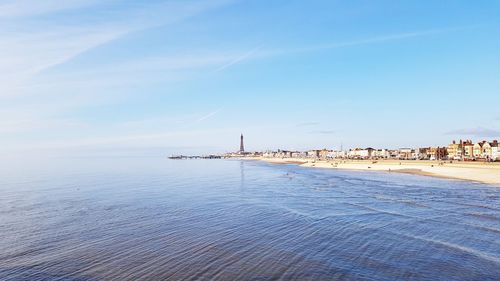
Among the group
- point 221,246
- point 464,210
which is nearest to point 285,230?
point 221,246

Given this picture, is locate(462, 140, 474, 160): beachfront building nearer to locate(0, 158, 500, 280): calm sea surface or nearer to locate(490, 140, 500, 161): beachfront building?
locate(490, 140, 500, 161): beachfront building

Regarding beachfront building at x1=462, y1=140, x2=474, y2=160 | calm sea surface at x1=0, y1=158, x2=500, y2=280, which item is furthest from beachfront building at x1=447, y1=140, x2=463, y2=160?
calm sea surface at x1=0, y1=158, x2=500, y2=280

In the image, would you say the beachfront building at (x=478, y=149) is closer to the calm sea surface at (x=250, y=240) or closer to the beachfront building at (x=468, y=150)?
the beachfront building at (x=468, y=150)

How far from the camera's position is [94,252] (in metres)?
13.2

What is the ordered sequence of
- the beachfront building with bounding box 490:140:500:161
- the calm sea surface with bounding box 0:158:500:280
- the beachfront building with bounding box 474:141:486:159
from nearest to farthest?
the calm sea surface with bounding box 0:158:500:280 → the beachfront building with bounding box 490:140:500:161 → the beachfront building with bounding box 474:141:486:159

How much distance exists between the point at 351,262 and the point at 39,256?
11.3 m

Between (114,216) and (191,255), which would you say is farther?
(114,216)

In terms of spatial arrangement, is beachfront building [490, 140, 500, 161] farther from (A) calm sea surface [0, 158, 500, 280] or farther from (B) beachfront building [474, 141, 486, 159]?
(A) calm sea surface [0, 158, 500, 280]

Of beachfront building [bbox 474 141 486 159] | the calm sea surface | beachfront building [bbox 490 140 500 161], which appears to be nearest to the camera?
the calm sea surface

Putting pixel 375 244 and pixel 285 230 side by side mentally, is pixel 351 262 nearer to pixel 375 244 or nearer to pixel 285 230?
pixel 375 244

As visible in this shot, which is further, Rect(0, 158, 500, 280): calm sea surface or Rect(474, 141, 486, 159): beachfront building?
Rect(474, 141, 486, 159): beachfront building

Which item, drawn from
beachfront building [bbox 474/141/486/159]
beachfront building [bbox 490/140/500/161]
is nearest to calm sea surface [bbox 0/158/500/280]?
beachfront building [bbox 490/140/500/161]

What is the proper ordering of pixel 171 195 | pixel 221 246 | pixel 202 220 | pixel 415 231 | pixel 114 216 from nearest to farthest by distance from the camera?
pixel 221 246, pixel 415 231, pixel 202 220, pixel 114 216, pixel 171 195

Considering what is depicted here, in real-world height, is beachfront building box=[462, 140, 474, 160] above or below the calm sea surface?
above
